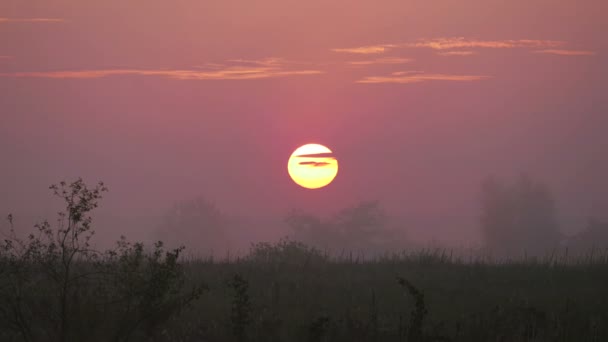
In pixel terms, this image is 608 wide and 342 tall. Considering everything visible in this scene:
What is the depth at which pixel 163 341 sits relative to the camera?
9.90 m

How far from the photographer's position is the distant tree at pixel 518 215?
115 metres

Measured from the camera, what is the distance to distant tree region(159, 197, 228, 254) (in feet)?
393

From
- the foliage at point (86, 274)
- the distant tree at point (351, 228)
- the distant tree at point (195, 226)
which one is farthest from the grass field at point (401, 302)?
the distant tree at point (195, 226)

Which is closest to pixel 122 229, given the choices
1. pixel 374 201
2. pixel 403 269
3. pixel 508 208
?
pixel 374 201

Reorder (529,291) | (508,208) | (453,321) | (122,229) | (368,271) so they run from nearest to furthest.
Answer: (453,321) → (529,291) → (368,271) → (508,208) → (122,229)

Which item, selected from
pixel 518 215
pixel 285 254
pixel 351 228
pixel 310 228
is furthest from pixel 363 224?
pixel 285 254

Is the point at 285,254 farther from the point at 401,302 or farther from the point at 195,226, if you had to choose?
the point at 195,226

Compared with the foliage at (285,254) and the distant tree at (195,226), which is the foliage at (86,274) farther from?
the distant tree at (195,226)

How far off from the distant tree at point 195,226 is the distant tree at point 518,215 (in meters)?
44.6

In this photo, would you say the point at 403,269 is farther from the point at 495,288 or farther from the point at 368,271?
the point at 495,288

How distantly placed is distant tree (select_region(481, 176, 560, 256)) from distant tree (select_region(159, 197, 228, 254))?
146 feet

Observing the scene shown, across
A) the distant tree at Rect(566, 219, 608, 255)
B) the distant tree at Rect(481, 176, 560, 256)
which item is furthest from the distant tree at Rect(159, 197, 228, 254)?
the distant tree at Rect(566, 219, 608, 255)

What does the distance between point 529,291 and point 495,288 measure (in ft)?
2.25

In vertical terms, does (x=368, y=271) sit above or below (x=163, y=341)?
above
